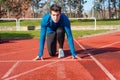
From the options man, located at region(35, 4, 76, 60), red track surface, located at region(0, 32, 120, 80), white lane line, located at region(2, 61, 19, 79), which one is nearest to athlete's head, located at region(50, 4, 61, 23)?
man, located at region(35, 4, 76, 60)

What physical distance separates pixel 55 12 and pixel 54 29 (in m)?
1.11

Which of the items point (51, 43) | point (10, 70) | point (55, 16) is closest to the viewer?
point (10, 70)

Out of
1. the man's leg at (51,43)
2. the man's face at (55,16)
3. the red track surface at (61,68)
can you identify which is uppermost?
the man's face at (55,16)

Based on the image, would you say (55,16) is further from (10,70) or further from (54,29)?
(10,70)

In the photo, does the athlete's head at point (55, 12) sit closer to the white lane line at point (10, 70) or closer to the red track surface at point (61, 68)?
the red track surface at point (61, 68)

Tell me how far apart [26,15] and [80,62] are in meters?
29.8

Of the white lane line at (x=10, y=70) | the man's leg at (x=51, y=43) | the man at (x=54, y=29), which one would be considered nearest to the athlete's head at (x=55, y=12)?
the man at (x=54, y=29)

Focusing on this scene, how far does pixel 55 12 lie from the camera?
31.8ft

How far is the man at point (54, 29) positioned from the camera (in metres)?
9.91

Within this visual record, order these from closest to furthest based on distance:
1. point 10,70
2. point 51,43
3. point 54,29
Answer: point 10,70 → point 54,29 → point 51,43

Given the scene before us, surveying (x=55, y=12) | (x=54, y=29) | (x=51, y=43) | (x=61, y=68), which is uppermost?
(x=55, y=12)

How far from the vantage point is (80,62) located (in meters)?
9.45

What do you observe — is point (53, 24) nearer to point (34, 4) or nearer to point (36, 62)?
point (36, 62)

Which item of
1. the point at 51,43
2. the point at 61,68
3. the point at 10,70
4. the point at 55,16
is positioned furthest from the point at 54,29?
the point at 10,70
